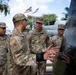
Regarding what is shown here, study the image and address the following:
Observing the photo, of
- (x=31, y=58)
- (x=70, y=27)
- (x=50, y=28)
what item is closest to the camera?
(x=70, y=27)

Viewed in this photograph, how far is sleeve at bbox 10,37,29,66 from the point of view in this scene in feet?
15.1

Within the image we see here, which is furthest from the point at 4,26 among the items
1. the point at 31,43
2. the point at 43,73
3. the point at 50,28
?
the point at 50,28

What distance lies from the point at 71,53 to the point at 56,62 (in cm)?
31

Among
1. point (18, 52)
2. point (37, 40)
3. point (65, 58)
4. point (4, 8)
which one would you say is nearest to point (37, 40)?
point (37, 40)

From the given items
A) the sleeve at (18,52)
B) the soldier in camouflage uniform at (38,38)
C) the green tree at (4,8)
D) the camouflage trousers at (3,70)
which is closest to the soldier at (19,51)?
the sleeve at (18,52)

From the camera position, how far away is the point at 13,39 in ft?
15.3

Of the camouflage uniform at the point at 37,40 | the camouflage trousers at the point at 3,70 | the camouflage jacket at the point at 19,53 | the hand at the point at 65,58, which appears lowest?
the camouflage trousers at the point at 3,70

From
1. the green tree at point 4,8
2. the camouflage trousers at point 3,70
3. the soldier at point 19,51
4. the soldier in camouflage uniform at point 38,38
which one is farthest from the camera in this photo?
the green tree at point 4,8

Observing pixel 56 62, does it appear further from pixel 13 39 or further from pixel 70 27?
pixel 13 39

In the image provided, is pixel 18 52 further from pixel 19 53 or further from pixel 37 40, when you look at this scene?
pixel 37 40

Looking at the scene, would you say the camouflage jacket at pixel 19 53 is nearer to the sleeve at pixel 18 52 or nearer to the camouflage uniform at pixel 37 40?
the sleeve at pixel 18 52

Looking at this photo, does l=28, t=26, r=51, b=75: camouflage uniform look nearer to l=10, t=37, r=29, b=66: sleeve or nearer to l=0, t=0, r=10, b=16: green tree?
l=10, t=37, r=29, b=66: sleeve

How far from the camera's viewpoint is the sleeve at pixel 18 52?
4609 millimetres

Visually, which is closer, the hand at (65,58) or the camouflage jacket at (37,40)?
the hand at (65,58)
